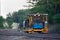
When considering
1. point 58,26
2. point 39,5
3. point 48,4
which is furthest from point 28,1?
point 58,26

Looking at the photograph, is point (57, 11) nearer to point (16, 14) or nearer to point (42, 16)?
point (42, 16)

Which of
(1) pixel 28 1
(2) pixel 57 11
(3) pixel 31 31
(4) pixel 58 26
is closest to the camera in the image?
(3) pixel 31 31

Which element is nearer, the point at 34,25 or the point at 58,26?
the point at 34,25

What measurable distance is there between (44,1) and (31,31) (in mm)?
10105

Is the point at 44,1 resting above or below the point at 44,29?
above

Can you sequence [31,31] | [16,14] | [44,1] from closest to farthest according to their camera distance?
[31,31] → [44,1] → [16,14]

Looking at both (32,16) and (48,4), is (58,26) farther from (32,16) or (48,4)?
(48,4)

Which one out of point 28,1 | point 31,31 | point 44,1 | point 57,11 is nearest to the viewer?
point 31,31

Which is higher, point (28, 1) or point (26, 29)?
point (28, 1)

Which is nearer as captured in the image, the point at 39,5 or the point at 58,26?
the point at 58,26

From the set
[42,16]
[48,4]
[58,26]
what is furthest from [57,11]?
[42,16]

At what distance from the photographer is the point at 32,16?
23.0m

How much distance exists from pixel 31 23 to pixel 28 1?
42.9 feet

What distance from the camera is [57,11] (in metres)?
28.4
